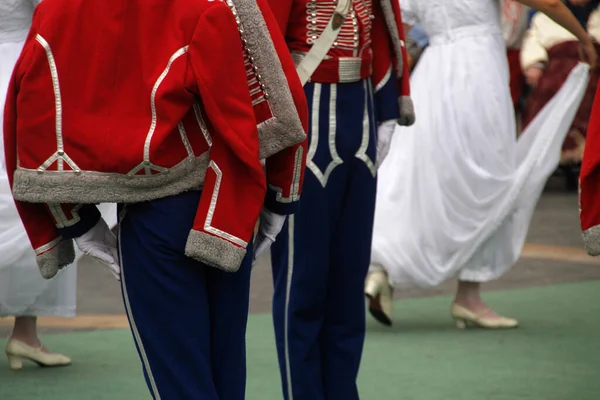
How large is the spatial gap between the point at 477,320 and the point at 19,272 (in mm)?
2440

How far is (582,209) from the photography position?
3.76 metres

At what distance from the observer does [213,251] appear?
2.93 meters

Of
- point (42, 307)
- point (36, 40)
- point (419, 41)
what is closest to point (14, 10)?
point (42, 307)

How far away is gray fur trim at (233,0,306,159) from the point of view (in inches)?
120

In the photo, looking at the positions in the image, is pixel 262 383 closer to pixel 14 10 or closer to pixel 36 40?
pixel 14 10

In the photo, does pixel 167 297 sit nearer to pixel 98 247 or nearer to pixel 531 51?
pixel 98 247

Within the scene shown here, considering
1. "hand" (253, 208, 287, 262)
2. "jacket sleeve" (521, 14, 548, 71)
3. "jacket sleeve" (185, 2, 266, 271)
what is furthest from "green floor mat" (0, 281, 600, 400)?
"jacket sleeve" (185, 2, 266, 271)

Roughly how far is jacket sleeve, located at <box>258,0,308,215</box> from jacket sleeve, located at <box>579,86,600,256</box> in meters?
0.93

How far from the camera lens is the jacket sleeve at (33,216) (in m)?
3.03

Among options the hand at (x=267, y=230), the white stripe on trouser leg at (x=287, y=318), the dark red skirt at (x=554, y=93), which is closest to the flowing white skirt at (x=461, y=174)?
the white stripe on trouser leg at (x=287, y=318)

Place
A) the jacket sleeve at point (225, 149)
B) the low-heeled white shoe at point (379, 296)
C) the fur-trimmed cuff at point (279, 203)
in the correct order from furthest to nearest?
the low-heeled white shoe at point (379, 296) → the fur-trimmed cuff at point (279, 203) → the jacket sleeve at point (225, 149)

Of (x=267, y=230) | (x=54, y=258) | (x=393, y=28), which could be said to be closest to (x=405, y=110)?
(x=393, y=28)

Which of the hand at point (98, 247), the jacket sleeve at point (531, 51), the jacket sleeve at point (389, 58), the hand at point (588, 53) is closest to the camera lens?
the hand at point (98, 247)

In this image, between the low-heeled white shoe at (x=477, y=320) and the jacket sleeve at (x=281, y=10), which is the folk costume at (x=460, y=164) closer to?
the low-heeled white shoe at (x=477, y=320)
